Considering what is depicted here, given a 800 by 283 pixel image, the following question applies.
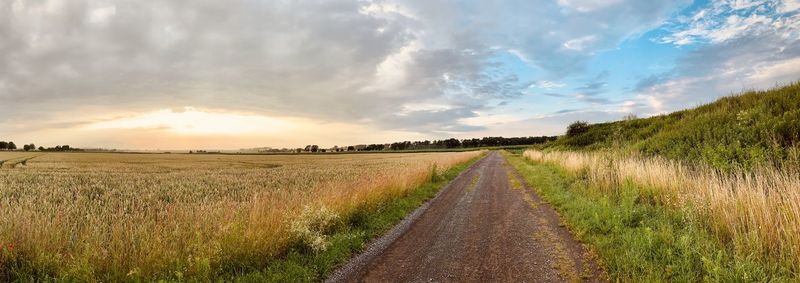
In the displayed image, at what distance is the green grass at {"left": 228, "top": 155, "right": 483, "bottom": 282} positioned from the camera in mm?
6188

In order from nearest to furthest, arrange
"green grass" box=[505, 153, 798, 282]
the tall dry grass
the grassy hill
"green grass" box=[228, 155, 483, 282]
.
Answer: "green grass" box=[505, 153, 798, 282], the tall dry grass, "green grass" box=[228, 155, 483, 282], the grassy hill

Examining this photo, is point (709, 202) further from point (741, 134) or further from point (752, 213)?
point (741, 134)

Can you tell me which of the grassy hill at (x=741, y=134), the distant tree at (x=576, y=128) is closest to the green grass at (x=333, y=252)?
the grassy hill at (x=741, y=134)

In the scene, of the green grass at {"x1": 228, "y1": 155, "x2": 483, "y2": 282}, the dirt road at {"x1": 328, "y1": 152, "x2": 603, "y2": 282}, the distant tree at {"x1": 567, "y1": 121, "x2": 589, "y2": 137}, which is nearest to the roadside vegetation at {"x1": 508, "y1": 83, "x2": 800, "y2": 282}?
the dirt road at {"x1": 328, "y1": 152, "x2": 603, "y2": 282}

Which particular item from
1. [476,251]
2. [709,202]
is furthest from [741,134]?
[476,251]

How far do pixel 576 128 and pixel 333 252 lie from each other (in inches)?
1998

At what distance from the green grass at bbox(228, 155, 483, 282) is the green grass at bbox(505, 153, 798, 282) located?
4.93 m

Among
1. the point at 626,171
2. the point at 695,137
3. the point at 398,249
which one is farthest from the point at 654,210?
the point at 695,137

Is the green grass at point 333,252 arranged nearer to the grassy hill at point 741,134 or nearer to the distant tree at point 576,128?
the grassy hill at point 741,134

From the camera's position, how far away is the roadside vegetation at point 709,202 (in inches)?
224

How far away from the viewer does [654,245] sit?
688cm

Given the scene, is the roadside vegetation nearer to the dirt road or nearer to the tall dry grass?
the tall dry grass

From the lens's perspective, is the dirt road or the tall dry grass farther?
the dirt road

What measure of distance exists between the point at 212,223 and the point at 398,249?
13.5 ft
